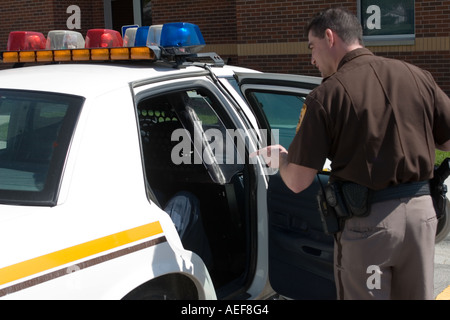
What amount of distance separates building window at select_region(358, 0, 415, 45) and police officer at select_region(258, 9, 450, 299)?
28.2 ft

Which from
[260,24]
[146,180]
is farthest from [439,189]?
[260,24]

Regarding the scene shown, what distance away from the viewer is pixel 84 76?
3.04m

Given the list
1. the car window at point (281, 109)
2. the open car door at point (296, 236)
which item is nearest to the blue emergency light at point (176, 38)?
the open car door at point (296, 236)

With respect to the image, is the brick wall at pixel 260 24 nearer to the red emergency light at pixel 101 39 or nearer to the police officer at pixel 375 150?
the red emergency light at pixel 101 39

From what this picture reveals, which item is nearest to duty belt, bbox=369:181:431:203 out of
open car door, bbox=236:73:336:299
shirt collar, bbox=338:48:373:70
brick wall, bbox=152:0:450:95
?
shirt collar, bbox=338:48:373:70

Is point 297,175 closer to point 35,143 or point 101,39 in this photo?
point 35,143

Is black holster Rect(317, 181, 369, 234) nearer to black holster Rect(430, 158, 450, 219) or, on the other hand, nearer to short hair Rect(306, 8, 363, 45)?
black holster Rect(430, 158, 450, 219)

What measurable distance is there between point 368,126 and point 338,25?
0.44 meters

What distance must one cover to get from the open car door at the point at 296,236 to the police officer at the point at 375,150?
585 millimetres

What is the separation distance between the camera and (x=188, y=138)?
3.94 m

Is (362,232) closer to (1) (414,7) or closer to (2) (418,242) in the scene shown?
(2) (418,242)

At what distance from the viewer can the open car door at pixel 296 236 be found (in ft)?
11.2
